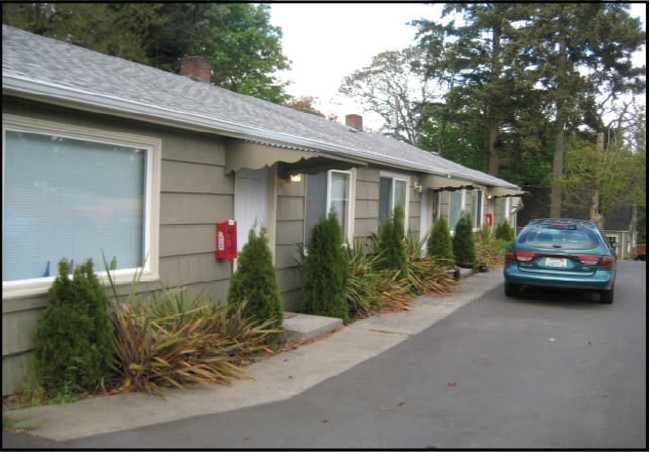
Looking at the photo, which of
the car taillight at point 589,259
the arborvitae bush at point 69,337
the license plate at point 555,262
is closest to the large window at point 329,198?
the license plate at point 555,262

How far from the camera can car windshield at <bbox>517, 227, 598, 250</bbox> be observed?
9.92m

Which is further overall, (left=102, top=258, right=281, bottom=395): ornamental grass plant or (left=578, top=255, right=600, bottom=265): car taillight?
(left=578, top=255, right=600, bottom=265): car taillight

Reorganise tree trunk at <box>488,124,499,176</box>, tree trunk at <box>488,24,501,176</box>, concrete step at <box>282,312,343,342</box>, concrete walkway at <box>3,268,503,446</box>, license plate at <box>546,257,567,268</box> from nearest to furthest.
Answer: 1. concrete walkway at <box>3,268,503,446</box>
2. concrete step at <box>282,312,343,342</box>
3. license plate at <box>546,257,567,268</box>
4. tree trunk at <box>488,24,501,176</box>
5. tree trunk at <box>488,124,499,176</box>

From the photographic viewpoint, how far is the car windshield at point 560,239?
9.92 m

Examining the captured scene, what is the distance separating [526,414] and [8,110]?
201 inches

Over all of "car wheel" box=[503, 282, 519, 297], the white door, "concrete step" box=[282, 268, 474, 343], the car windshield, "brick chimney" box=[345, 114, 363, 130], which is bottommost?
"concrete step" box=[282, 268, 474, 343]

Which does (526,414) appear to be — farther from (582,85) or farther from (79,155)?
(582,85)

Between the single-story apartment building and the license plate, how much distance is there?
3.92 m

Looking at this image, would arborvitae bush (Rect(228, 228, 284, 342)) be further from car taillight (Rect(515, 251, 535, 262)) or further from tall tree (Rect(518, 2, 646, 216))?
tall tree (Rect(518, 2, 646, 216))

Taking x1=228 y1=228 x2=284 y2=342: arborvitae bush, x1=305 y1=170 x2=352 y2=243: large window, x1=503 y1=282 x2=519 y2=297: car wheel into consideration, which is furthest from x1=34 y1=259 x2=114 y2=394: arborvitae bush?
x1=503 y1=282 x2=519 y2=297: car wheel

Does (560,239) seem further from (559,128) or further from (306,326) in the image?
(559,128)

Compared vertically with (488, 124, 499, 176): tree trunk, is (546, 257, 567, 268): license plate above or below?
below

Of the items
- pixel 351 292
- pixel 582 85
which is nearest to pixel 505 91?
pixel 582 85

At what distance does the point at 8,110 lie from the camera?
4828 mm
